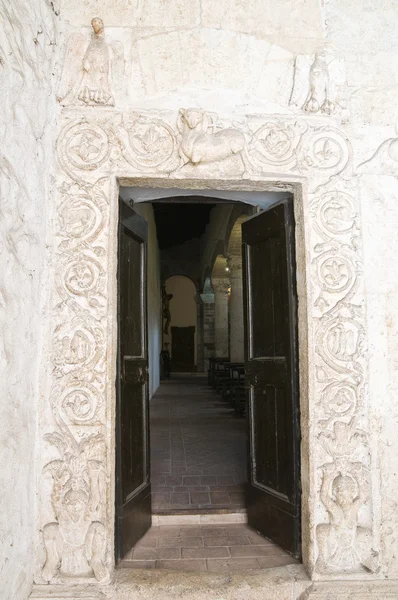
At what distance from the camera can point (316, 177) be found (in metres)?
2.69

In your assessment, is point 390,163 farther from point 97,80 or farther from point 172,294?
point 172,294

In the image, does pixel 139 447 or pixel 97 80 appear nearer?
pixel 97 80

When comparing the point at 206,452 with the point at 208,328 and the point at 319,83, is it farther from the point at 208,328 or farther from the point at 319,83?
the point at 208,328

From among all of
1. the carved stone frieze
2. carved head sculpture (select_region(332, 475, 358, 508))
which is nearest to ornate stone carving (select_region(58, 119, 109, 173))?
the carved stone frieze

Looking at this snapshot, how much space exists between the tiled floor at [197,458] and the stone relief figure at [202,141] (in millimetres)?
2470

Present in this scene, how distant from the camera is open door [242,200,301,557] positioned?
2754 mm

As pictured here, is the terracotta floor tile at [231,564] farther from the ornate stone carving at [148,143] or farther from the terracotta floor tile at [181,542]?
the ornate stone carving at [148,143]

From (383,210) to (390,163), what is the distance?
29cm

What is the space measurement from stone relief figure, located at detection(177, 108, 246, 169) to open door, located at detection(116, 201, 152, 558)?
54cm

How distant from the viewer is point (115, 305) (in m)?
2.63

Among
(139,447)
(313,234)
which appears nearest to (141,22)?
(313,234)

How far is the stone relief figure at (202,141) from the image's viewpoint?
8.63 ft

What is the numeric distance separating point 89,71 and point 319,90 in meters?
1.36

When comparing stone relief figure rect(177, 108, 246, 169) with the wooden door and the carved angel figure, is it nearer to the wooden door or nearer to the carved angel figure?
the carved angel figure
